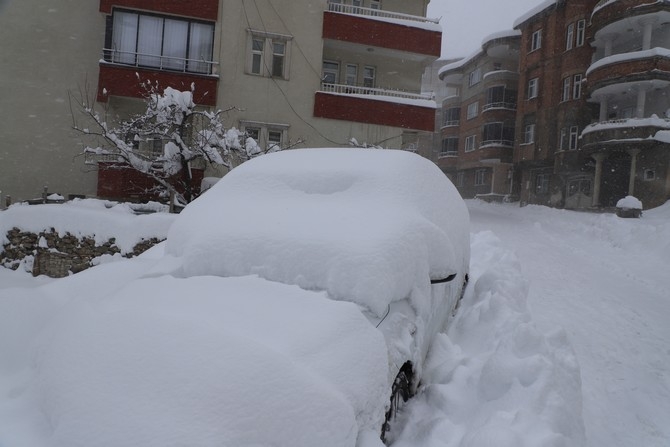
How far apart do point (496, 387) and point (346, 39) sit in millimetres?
15271

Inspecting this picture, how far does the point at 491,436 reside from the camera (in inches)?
103

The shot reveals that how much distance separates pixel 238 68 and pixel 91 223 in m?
8.73

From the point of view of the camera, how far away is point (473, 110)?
3709 centimetres

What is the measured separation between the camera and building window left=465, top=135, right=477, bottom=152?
120ft

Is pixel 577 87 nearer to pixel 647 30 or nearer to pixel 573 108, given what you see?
pixel 573 108

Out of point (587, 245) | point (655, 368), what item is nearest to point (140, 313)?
point (655, 368)

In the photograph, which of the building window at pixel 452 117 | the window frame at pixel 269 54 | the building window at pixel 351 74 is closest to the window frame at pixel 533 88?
the building window at pixel 452 117

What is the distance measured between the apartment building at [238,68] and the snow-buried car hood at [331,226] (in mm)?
10573

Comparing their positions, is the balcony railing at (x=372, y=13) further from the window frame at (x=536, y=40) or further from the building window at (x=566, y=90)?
the window frame at (x=536, y=40)

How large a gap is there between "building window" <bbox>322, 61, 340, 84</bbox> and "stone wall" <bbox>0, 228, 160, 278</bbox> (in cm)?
1130

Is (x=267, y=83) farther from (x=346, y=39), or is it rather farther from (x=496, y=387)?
(x=496, y=387)

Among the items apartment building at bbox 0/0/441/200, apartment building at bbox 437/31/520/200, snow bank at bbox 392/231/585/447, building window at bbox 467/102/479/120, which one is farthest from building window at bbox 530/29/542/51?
snow bank at bbox 392/231/585/447

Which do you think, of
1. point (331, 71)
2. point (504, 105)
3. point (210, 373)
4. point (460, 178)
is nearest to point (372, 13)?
point (331, 71)

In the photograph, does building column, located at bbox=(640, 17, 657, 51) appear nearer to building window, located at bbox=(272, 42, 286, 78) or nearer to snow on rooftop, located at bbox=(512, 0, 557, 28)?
snow on rooftop, located at bbox=(512, 0, 557, 28)
